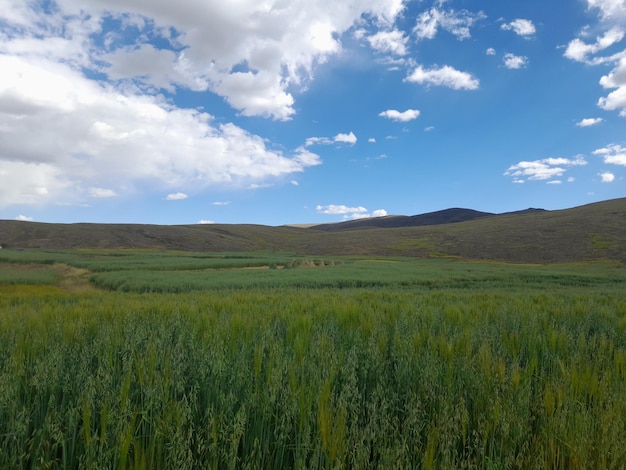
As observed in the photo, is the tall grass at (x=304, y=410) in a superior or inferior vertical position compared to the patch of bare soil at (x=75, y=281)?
superior

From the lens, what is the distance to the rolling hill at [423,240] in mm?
72125

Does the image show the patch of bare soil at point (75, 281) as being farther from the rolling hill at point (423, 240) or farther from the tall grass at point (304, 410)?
the rolling hill at point (423, 240)

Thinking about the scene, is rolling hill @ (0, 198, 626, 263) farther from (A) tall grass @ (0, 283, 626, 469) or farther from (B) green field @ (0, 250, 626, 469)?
(A) tall grass @ (0, 283, 626, 469)

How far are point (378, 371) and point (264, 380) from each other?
3.23 feet

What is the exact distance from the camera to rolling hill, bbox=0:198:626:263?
2840 inches

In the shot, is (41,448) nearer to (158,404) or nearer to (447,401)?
(158,404)

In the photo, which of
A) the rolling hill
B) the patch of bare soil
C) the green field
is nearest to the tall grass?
the green field

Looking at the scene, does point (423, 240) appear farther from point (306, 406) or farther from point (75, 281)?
point (306, 406)

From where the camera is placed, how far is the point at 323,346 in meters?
3.57

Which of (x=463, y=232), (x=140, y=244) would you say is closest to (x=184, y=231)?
(x=140, y=244)

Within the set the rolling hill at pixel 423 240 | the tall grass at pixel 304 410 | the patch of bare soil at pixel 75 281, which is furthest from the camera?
the rolling hill at pixel 423 240

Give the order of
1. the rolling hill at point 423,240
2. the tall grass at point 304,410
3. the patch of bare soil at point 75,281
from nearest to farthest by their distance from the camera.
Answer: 1. the tall grass at point 304,410
2. the patch of bare soil at point 75,281
3. the rolling hill at point 423,240

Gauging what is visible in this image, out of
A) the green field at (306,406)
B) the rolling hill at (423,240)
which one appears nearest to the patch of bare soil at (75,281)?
the green field at (306,406)

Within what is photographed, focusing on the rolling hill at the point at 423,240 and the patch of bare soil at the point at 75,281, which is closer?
the patch of bare soil at the point at 75,281
